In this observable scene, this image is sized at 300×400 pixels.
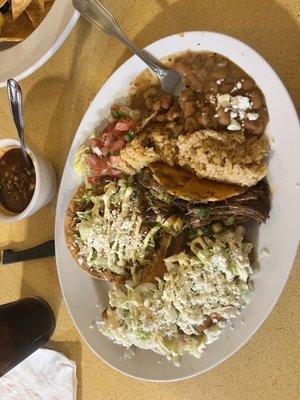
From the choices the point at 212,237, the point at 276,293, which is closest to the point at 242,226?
the point at 212,237

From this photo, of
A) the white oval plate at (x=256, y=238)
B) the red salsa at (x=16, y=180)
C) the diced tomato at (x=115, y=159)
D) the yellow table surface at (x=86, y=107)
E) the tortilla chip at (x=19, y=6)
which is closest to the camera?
the white oval plate at (x=256, y=238)

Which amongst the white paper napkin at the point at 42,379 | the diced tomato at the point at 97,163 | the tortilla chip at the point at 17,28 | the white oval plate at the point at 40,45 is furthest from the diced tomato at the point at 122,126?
the white paper napkin at the point at 42,379

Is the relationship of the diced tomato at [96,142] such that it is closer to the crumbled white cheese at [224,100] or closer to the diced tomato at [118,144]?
the diced tomato at [118,144]

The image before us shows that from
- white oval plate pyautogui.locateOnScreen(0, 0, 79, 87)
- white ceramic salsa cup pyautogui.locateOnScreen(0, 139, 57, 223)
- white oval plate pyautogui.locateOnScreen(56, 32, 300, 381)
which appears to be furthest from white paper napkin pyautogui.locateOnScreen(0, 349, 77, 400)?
white oval plate pyautogui.locateOnScreen(0, 0, 79, 87)

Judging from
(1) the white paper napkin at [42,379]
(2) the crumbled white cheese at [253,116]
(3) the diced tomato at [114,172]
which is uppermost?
(2) the crumbled white cheese at [253,116]

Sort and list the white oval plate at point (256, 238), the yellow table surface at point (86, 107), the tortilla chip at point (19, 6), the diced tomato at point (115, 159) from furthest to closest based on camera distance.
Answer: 1. the tortilla chip at point (19, 6)
2. the diced tomato at point (115, 159)
3. the yellow table surface at point (86, 107)
4. the white oval plate at point (256, 238)

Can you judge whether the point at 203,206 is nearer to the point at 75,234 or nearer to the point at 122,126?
the point at 122,126

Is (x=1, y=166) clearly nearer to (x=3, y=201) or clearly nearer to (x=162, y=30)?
(x=3, y=201)
